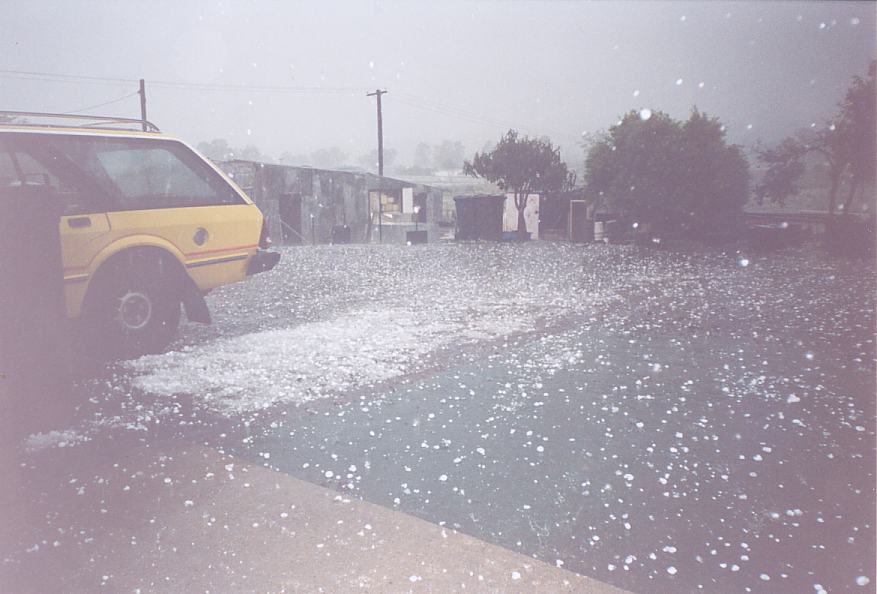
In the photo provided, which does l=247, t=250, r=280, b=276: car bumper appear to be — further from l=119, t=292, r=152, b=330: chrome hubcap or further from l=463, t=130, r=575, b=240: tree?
l=463, t=130, r=575, b=240: tree

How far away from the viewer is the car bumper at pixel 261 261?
Result: 20.3ft

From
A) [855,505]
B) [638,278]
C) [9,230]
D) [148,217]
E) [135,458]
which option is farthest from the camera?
[638,278]

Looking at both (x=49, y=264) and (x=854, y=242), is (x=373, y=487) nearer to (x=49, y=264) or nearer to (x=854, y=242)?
(x=49, y=264)

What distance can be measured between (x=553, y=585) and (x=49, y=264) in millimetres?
4026

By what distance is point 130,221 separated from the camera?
5000 millimetres

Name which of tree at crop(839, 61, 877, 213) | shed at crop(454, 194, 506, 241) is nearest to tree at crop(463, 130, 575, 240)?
shed at crop(454, 194, 506, 241)

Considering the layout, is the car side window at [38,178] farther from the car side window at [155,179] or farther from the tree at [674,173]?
the tree at [674,173]

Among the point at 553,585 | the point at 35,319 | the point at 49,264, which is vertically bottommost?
the point at 553,585

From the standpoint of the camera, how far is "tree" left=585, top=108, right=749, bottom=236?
78.3ft

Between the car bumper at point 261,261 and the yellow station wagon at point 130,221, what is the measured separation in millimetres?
181

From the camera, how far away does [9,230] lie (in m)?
3.86

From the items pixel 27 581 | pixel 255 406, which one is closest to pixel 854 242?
pixel 255 406

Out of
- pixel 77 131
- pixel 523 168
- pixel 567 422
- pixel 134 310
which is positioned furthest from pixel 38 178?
pixel 523 168

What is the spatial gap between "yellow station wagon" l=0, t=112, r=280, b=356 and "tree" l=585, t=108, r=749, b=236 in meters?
21.8
